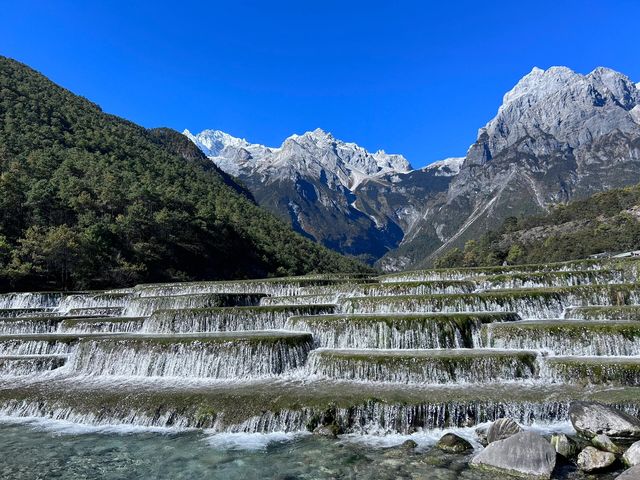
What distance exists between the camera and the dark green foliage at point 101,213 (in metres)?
55.0

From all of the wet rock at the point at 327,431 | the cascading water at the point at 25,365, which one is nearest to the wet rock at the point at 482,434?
the wet rock at the point at 327,431

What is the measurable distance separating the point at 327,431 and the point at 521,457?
5606mm

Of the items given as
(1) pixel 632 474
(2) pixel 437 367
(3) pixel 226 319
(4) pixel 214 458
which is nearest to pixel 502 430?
(1) pixel 632 474

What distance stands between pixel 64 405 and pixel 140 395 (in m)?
2.76

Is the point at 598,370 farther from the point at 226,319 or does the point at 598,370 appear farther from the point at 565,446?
the point at 226,319

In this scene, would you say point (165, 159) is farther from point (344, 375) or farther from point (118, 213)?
point (344, 375)

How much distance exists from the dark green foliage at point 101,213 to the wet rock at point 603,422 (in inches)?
2036

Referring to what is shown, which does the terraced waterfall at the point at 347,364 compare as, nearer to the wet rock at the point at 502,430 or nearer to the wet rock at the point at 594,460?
the wet rock at the point at 502,430

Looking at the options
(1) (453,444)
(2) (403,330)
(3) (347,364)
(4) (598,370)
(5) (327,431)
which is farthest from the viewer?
(2) (403,330)

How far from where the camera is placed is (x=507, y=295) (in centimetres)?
2466

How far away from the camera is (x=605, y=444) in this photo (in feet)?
38.7

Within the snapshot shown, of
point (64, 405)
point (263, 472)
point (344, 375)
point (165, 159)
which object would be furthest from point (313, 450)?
point (165, 159)

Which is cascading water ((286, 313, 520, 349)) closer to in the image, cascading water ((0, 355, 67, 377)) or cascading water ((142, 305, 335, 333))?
cascading water ((142, 305, 335, 333))

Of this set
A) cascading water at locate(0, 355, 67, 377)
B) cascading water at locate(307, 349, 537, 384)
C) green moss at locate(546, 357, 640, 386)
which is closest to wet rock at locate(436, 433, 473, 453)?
cascading water at locate(307, 349, 537, 384)
